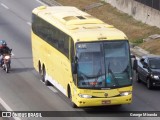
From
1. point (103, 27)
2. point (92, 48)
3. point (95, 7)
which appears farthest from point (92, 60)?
point (95, 7)

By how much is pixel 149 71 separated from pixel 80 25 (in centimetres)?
527

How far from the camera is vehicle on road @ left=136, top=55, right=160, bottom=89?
1288 inches

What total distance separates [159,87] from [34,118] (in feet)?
28.3

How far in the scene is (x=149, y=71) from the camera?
33281 mm

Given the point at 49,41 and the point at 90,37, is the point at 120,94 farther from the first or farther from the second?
the point at 49,41

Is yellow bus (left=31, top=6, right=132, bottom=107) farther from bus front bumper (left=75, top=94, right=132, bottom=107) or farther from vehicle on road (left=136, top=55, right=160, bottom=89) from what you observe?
vehicle on road (left=136, top=55, right=160, bottom=89)

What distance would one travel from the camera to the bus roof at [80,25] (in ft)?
91.6

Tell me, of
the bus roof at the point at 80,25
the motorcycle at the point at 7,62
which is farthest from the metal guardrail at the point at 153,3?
the bus roof at the point at 80,25

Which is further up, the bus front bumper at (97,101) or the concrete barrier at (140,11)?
the bus front bumper at (97,101)

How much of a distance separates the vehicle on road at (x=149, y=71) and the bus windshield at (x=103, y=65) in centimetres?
511

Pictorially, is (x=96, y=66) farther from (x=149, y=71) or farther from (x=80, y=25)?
(x=149, y=71)

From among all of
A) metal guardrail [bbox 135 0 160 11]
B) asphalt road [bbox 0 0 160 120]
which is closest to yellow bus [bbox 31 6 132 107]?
asphalt road [bbox 0 0 160 120]

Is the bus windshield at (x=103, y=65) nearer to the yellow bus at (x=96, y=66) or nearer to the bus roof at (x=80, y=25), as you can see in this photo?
the yellow bus at (x=96, y=66)

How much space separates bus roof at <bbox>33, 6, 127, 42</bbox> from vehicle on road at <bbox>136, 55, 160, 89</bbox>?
4189mm
